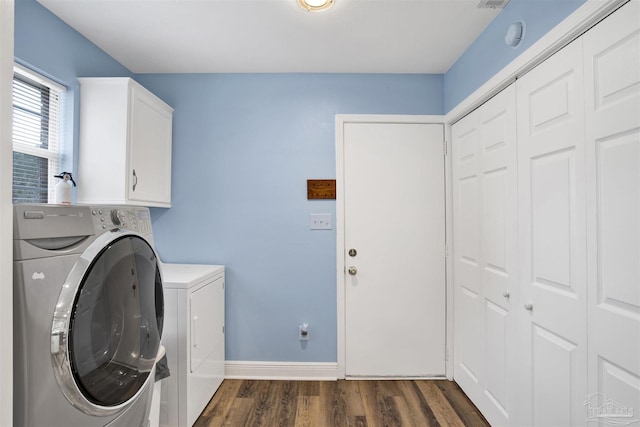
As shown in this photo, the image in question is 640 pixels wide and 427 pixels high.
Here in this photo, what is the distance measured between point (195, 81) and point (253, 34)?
79cm

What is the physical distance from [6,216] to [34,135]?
4.58ft

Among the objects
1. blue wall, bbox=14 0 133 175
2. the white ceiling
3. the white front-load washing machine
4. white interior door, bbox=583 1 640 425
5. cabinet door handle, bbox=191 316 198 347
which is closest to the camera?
the white front-load washing machine

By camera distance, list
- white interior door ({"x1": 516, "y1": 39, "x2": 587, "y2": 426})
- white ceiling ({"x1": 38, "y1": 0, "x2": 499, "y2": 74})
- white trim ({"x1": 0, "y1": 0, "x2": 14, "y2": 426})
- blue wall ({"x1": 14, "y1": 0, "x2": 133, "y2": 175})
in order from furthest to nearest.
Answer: white ceiling ({"x1": 38, "y1": 0, "x2": 499, "y2": 74}) < blue wall ({"x1": 14, "y1": 0, "x2": 133, "y2": 175}) < white interior door ({"x1": 516, "y1": 39, "x2": 587, "y2": 426}) < white trim ({"x1": 0, "y1": 0, "x2": 14, "y2": 426})

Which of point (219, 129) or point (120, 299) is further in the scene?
point (219, 129)

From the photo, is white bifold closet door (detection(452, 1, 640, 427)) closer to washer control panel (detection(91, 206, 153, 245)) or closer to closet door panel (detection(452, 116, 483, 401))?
closet door panel (detection(452, 116, 483, 401))

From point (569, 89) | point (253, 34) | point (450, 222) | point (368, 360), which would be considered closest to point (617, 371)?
point (569, 89)

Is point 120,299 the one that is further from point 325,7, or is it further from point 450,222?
point 450,222

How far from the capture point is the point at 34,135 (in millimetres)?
1718

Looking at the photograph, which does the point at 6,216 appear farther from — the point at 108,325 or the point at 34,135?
the point at 34,135

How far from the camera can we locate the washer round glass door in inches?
34.2

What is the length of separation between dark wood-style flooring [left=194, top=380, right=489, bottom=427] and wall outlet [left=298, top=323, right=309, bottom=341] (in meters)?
0.31

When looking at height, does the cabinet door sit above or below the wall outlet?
above

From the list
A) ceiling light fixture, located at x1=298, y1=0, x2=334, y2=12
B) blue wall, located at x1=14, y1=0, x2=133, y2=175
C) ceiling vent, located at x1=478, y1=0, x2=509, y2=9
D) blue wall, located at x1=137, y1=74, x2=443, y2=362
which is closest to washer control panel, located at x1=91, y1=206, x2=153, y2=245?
blue wall, located at x1=14, y1=0, x2=133, y2=175

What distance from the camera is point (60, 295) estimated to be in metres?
0.85
